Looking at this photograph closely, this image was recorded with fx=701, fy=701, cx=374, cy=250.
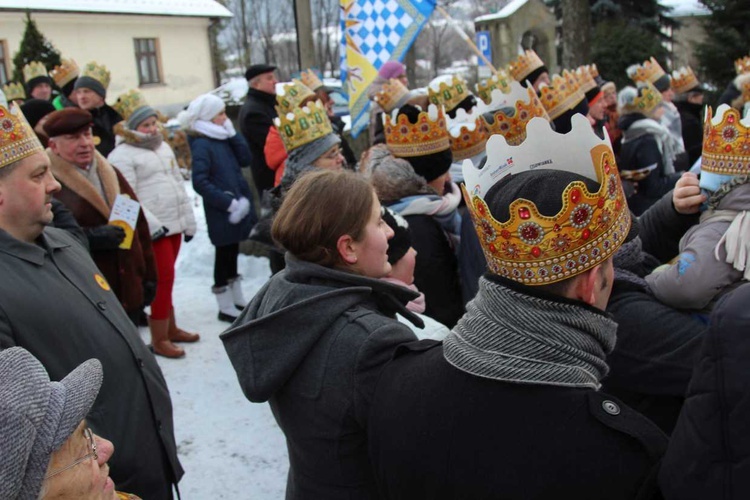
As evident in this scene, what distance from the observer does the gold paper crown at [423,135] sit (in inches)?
151

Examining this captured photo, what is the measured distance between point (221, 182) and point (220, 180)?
0.7 inches

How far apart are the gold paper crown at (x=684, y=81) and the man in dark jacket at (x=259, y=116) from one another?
4.29 metres

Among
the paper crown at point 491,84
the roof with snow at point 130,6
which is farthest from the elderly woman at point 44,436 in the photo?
the roof with snow at point 130,6

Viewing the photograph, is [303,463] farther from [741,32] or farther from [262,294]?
[741,32]

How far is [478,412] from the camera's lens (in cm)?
139

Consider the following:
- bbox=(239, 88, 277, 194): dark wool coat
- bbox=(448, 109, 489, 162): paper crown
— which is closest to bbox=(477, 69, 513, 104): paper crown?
bbox=(448, 109, 489, 162): paper crown

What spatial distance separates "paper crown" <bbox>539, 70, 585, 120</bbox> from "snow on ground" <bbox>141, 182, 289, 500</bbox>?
2885 millimetres

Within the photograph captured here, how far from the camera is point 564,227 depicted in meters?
1.42

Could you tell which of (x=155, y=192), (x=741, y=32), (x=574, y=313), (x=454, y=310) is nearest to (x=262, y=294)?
(x=574, y=313)

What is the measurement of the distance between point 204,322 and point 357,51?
3.03m

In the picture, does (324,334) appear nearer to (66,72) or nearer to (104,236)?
(104,236)

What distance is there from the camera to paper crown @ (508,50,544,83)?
6531 millimetres

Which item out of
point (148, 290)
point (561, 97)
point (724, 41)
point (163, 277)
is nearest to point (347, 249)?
point (148, 290)

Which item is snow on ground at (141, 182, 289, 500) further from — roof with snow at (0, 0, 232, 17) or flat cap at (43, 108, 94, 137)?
roof with snow at (0, 0, 232, 17)
